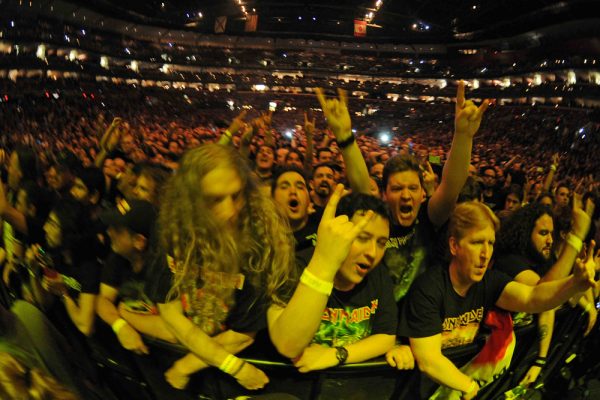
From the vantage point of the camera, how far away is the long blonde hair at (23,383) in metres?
0.97

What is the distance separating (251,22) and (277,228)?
345 millimetres

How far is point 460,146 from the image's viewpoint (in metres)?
0.92

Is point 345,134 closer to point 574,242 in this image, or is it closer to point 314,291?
point 314,291

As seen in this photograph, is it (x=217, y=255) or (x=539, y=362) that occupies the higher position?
(x=217, y=255)

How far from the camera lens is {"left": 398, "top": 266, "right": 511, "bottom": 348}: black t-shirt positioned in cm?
96

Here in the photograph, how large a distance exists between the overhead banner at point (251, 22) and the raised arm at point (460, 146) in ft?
1.18

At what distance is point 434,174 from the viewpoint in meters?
1.02

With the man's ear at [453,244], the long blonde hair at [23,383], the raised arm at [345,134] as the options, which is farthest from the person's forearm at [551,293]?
the long blonde hair at [23,383]

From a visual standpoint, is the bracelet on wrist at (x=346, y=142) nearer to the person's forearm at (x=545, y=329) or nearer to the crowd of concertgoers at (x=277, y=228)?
the crowd of concertgoers at (x=277, y=228)

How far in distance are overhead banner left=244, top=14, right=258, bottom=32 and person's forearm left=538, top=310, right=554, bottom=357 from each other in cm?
75

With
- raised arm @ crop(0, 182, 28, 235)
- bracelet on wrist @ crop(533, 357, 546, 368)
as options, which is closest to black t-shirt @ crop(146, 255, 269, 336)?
raised arm @ crop(0, 182, 28, 235)

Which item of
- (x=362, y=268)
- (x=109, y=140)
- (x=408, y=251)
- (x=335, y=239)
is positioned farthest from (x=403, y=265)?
(x=109, y=140)

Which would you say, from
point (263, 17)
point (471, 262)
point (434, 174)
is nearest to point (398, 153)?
point (434, 174)

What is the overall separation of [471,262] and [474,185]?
138mm
